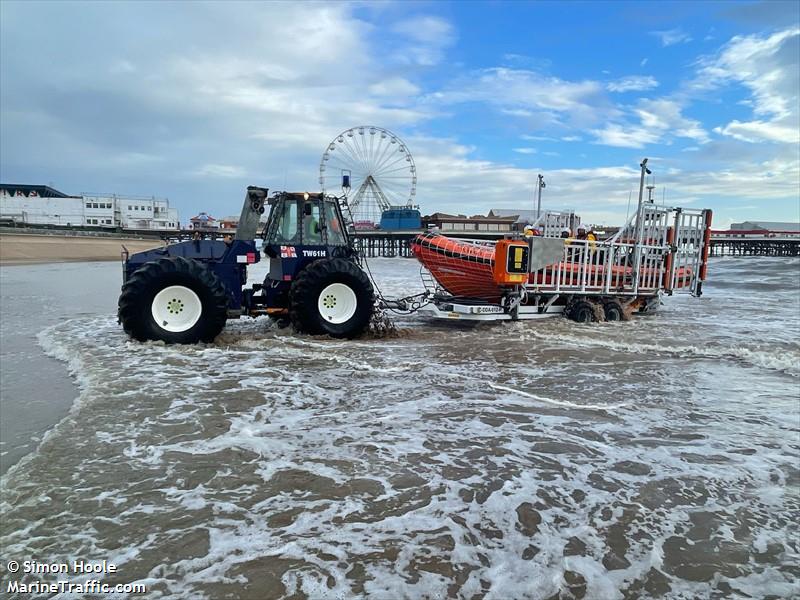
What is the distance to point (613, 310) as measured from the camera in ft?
35.0

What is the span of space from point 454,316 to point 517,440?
17.3 ft

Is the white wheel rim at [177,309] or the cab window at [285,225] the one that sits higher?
the cab window at [285,225]

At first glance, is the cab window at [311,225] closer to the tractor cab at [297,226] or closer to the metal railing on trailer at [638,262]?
the tractor cab at [297,226]

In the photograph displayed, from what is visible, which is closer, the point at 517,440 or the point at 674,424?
the point at 517,440

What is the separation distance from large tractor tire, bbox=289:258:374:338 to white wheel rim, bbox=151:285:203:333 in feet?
4.49

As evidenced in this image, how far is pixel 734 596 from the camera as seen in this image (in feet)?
7.68

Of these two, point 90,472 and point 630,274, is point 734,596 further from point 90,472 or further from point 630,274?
point 630,274

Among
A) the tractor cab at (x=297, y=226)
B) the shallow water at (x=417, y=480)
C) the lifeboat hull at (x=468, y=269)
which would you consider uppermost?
the tractor cab at (x=297, y=226)

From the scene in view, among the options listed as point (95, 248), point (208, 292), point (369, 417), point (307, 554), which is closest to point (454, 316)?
point (208, 292)

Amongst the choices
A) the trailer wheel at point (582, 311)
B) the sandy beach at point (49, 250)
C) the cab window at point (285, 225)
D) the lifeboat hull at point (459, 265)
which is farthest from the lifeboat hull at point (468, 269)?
Result: the sandy beach at point (49, 250)

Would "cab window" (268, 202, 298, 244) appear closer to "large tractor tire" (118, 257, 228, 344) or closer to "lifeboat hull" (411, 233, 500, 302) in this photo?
"large tractor tire" (118, 257, 228, 344)

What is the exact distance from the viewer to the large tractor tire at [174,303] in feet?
22.9

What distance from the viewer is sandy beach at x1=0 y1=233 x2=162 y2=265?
31225 millimetres

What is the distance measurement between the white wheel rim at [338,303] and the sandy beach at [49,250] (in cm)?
2654
